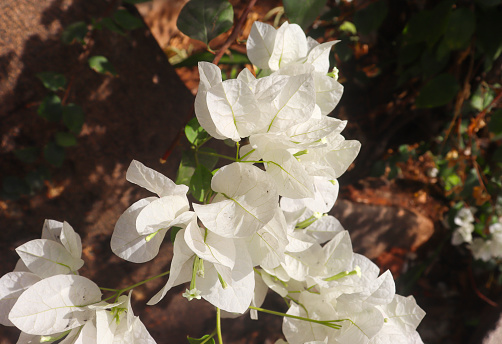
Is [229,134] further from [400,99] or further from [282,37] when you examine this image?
[400,99]

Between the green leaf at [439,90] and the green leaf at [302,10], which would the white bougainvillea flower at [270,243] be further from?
the green leaf at [439,90]

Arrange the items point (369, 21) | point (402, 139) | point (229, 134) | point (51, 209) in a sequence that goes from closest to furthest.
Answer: point (229, 134), point (51, 209), point (369, 21), point (402, 139)

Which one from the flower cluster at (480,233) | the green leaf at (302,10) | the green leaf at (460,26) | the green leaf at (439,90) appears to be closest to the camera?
the green leaf at (302,10)

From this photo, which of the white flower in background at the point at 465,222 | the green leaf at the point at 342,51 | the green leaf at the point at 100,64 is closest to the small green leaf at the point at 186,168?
the green leaf at the point at 100,64

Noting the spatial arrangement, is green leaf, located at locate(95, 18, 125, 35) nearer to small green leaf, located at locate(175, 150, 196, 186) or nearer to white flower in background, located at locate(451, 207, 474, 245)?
small green leaf, located at locate(175, 150, 196, 186)

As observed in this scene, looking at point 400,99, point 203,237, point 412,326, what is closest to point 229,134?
point 203,237

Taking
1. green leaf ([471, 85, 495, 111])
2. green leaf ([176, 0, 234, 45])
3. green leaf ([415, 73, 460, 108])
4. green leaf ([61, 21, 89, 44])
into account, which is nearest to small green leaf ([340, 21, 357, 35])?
green leaf ([415, 73, 460, 108])

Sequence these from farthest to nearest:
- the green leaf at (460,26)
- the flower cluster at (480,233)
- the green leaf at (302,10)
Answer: the flower cluster at (480,233) → the green leaf at (460,26) → the green leaf at (302,10)

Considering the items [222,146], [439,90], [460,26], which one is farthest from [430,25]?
[222,146]
